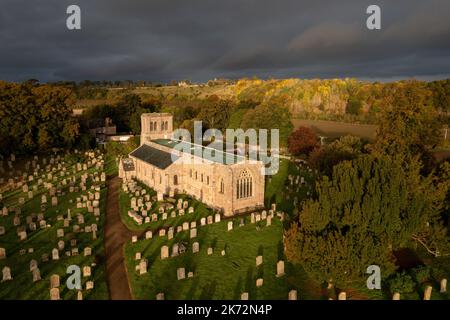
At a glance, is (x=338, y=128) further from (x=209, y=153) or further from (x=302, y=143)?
(x=209, y=153)

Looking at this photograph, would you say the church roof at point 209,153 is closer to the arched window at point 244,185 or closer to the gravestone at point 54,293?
the arched window at point 244,185

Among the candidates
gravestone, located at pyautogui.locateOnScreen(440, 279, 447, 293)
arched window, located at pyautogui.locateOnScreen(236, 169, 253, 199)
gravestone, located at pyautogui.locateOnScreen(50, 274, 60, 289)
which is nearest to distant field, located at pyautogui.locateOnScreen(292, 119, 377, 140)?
arched window, located at pyautogui.locateOnScreen(236, 169, 253, 199)

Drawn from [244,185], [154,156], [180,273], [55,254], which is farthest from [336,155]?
[55,254]

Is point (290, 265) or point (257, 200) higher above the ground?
point (257, 200)

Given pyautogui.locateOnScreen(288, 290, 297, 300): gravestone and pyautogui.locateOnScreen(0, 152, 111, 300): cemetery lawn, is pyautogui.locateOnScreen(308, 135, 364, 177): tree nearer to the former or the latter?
pyautogui.locateOnScreen(288, 290, 297, 300): gravestone

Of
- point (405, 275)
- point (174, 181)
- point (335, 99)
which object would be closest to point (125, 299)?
point (405, 275)

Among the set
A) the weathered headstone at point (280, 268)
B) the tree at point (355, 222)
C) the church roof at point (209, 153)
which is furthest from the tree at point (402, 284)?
the church roof at point (209, 153)

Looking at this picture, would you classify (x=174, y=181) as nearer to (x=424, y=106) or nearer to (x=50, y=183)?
(x=50, y=183)
